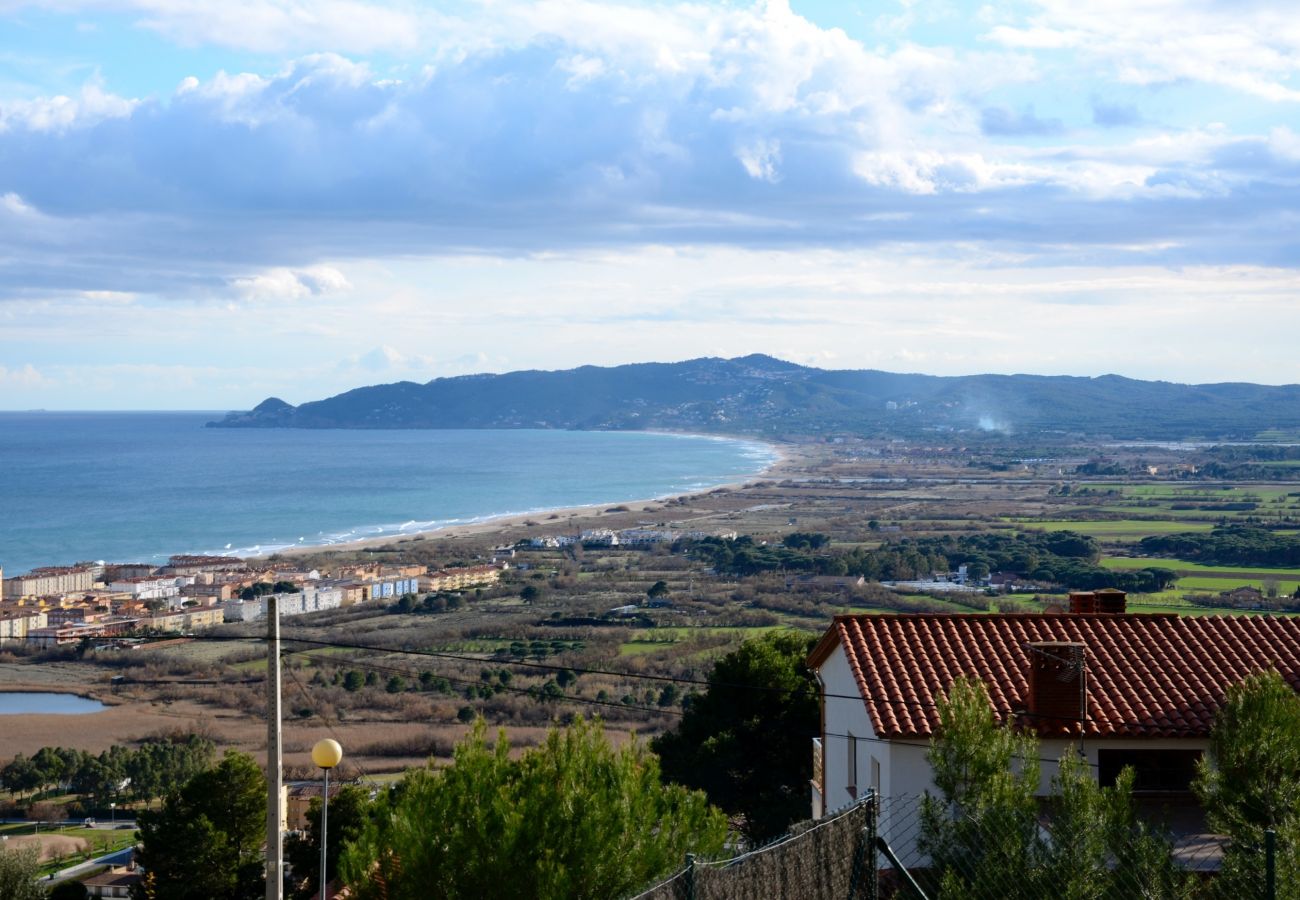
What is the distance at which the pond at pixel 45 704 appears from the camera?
36.0m

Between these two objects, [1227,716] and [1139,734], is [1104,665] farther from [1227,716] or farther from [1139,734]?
[1227,716]

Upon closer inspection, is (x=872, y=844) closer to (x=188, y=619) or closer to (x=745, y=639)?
(x=745, y=639)

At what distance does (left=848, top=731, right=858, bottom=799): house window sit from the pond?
27732 mm

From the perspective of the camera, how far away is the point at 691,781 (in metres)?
18.7

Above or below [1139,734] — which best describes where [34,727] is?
below

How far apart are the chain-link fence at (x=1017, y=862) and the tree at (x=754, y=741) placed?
1018 centimetres

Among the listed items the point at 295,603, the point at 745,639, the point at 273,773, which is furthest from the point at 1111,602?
the point at 295,603

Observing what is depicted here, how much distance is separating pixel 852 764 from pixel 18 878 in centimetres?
1005

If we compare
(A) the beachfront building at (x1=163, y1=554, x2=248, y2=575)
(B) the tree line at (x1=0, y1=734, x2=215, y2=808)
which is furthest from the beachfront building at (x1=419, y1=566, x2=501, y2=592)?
(B) the tree line at (x1=0, y1=734, x2=215, y2=808)

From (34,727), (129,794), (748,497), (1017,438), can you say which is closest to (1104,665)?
(129,794)

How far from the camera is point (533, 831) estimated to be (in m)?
9.19

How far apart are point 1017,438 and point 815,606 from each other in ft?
465

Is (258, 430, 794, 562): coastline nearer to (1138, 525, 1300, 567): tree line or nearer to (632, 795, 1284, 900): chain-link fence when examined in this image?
(1138, 525, 1300, 567): tree line

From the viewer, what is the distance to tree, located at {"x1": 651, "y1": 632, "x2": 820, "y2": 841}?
722 inches
